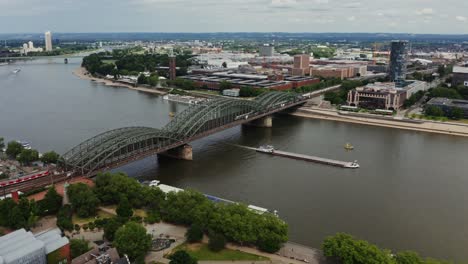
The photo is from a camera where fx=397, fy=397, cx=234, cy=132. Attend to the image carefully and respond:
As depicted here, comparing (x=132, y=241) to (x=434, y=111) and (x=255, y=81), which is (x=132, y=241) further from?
(x=255, y=81)

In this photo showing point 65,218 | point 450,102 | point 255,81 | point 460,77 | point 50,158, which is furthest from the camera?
point 255,81

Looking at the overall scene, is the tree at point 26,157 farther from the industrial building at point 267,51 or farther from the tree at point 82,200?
the industrial building at point 267,51

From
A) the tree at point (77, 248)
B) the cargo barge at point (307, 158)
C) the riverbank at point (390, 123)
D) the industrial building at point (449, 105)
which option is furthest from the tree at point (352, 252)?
the industrial building at point (449, 105)

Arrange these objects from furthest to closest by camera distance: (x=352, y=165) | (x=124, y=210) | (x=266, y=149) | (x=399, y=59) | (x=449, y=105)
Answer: (x=399, y=59) < (x=449, y=105) < (x=266, y=149) < (x=352, y=165) < (x=124, y=210)

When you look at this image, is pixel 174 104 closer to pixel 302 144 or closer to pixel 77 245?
pixel 302 144

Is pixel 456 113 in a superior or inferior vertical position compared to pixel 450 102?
inferior

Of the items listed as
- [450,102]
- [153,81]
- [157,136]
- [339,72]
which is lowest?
[157,136]

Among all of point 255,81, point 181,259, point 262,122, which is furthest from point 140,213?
A: point 255,81

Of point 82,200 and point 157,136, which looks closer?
point 82,200
